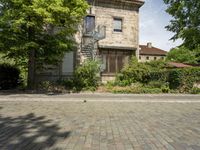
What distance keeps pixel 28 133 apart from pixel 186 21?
2815 centimetres

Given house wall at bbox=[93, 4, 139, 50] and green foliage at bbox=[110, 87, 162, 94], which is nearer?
green foliage at bbox=[110, 87, 162, 94]

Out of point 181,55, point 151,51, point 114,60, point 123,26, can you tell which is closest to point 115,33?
point 123,26

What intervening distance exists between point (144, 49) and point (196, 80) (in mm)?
52548

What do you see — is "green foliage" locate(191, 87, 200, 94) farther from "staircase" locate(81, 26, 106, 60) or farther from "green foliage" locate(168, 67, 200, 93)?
"staircase" locate(81, 26, 106, 60)

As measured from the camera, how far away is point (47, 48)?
18.0 meters

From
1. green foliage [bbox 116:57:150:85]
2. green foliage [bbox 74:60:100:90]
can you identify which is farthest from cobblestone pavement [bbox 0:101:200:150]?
green foliage [bbox 116:57:150:85]

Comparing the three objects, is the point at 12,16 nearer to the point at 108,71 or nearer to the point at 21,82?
the point at 21,82

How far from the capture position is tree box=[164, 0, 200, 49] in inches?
1137

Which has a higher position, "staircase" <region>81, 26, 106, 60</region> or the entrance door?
"staircase" <region>81, 26, 106, 60</region>

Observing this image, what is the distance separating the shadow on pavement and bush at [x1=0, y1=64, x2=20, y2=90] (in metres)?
10.8

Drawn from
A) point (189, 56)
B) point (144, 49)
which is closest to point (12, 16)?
point (189, 56)

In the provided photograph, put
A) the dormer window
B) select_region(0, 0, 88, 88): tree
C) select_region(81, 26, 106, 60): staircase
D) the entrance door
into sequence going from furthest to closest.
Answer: the dormer window, the entrance door, select_region(81, 26, 106, 60): staircase, select_region(0, 0, 88, 88): tree

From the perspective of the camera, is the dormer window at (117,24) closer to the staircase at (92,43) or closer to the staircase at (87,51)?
the staircase at (92,43)

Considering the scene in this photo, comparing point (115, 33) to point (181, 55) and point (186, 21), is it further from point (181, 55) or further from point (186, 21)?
point (181, 55)
